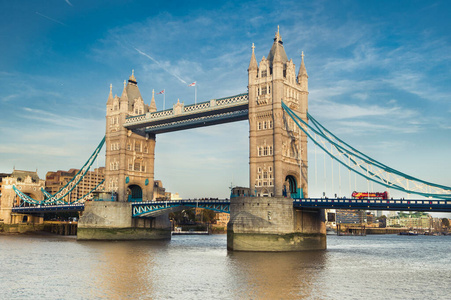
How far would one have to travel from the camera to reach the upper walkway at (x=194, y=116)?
72.6m

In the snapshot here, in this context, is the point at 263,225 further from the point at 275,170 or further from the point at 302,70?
the point at 302,70

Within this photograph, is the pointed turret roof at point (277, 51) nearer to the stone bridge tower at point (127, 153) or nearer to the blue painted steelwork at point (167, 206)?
the blue painted steelwork at point (167, 206)

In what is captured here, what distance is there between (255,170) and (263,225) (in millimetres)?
10743

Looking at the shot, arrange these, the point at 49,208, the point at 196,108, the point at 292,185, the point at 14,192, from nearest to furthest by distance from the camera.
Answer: the point at 292,185
the point at 196,108
the point at 49,208
the point at 14,192

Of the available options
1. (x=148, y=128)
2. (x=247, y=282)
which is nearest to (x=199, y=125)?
(x=148, y=128)

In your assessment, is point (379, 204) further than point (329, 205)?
No

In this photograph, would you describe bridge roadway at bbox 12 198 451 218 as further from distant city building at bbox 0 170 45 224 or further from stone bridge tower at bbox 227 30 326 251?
distant city building at bbox 0 170 45 224

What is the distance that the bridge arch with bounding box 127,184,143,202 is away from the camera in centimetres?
9200

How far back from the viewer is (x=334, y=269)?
4328cm

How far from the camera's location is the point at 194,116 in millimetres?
78312

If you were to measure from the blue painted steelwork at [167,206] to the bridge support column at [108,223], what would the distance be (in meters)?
1.89

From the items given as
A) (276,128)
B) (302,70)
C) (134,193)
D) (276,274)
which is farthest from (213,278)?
(134,193)

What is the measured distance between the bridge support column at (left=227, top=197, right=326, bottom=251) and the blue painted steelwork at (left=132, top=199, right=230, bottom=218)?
34.4ft

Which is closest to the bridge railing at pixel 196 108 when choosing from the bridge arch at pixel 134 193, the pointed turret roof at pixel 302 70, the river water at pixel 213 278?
the pointed turret roof at pixel 302 70
